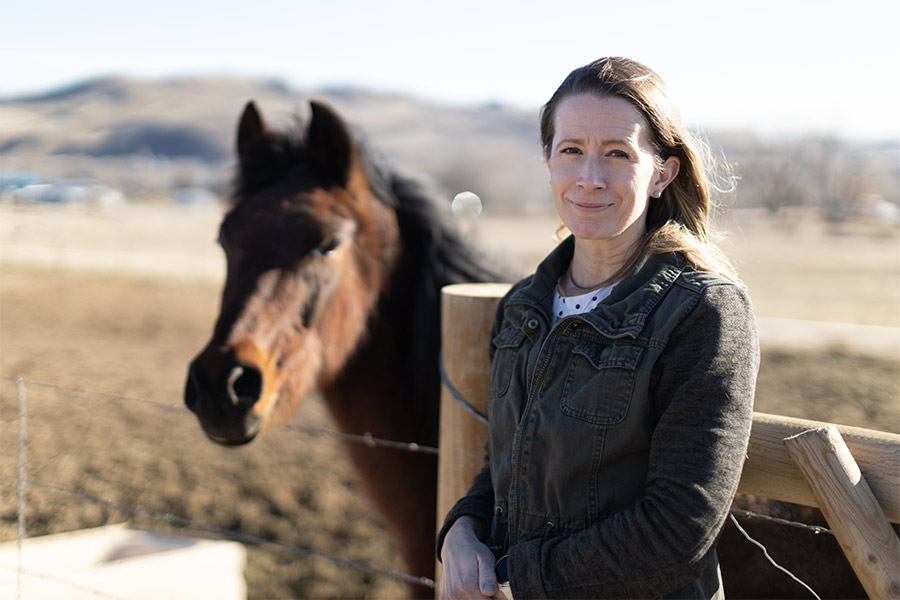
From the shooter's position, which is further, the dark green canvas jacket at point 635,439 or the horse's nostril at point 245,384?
the horse's nostril at point 245,384

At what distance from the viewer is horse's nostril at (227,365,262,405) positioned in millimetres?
2418

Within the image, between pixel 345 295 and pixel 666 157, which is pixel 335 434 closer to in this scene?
pixel 345 295

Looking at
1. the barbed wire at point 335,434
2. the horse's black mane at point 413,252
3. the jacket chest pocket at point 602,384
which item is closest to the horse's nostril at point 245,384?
the barbed wire at point 335,434

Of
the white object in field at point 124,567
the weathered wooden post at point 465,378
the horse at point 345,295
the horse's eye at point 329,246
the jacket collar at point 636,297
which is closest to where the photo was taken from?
the jacket collar at point 636,297

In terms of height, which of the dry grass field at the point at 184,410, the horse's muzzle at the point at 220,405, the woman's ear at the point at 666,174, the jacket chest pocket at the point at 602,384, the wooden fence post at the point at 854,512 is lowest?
the dry grass field at the point at 184,410

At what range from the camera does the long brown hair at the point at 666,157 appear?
1.40m

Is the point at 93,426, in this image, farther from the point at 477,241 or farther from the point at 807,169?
the point at 807,169

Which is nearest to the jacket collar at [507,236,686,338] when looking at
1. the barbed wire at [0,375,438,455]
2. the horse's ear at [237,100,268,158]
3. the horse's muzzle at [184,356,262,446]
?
the barbed wire at [0,375,438,455]

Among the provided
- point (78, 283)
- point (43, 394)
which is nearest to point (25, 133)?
point (78, 283)

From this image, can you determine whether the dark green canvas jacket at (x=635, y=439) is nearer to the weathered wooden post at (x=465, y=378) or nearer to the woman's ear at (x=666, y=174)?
the woman's ear at (x=666, y=174)

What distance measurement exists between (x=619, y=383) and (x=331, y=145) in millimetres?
2198

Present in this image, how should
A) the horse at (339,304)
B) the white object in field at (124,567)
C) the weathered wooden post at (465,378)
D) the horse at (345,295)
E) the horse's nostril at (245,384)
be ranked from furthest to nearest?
the white object in field at (124,567), the horse at (345,295), the horse at (339,304), the horse's nostril at (245,384), the weathered wooden post at (465,378)

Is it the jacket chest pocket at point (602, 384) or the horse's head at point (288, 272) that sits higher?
the jacket chest pocket at point (602, 384)

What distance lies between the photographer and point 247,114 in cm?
330
